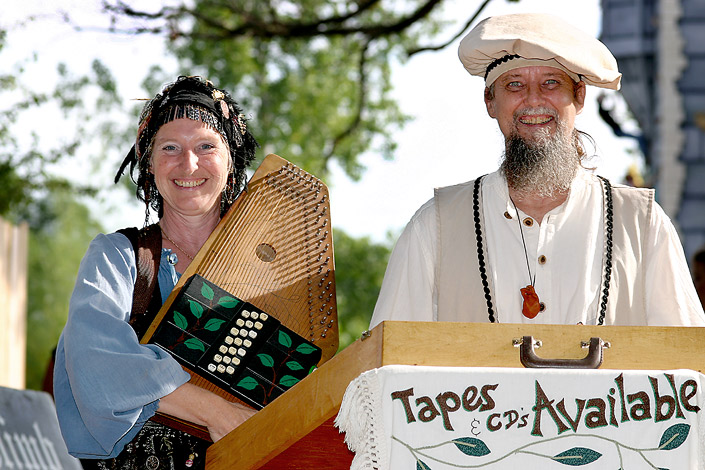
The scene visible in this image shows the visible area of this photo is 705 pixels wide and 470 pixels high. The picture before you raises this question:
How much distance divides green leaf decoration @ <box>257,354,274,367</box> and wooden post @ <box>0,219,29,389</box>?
16.7 ft

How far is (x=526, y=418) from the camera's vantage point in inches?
87.7

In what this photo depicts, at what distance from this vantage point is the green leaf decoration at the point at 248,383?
3164 mm

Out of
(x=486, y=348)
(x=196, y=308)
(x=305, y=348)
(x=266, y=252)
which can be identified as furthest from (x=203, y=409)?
(x=486, y=348)

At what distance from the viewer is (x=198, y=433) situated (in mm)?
3061

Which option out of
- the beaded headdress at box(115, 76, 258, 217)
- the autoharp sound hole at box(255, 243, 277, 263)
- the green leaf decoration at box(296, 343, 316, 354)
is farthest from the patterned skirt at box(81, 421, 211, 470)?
the beaded headdress at box(115, 76, 258, 217)

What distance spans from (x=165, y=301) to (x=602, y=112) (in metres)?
10.7

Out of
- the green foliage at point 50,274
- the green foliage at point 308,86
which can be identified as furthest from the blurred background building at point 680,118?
A: the green foliage at point 50,274

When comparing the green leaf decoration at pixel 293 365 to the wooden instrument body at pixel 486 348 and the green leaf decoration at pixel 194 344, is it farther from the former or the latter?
the wooden instrument body at pixel 486 348

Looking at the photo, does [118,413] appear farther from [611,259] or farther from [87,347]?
[611,259]

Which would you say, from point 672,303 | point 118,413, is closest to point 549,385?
point 672,303

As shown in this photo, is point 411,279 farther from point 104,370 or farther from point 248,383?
point 104,370

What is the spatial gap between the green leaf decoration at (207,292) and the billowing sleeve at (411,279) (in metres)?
0.52

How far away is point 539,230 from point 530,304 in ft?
0.95

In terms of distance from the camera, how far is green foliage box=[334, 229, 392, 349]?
62.9ft
